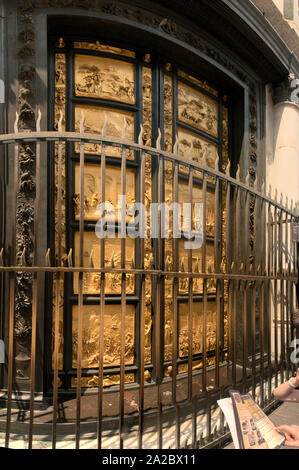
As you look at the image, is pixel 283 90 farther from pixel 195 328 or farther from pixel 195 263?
pixel 195 328

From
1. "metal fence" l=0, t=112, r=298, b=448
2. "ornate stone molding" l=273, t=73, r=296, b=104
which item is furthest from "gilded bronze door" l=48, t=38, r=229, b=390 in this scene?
"ornate stone molding" l=273, t=73, r=296, b=104

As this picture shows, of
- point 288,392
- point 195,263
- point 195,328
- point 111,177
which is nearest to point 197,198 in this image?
point 195,263

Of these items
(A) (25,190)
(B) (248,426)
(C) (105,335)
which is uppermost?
(A) (25,190)

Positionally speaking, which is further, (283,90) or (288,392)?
(283,90)

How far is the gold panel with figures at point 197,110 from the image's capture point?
489cm

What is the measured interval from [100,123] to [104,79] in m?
0.54

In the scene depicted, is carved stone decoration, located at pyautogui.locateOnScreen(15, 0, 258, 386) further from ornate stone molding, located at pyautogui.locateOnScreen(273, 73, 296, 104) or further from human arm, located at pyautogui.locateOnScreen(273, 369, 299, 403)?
ornate stone molding, located at pyautogui.locateOnScreen(273, 73, 296, 104)

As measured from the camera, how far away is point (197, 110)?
16.7 feet

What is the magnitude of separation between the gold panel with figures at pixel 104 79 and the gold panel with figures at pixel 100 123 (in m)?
0.15

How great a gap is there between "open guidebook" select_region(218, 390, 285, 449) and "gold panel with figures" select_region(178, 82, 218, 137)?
3.58m

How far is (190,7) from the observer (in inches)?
177
